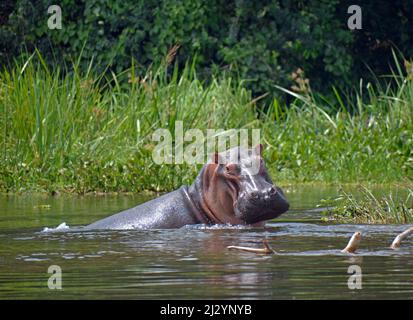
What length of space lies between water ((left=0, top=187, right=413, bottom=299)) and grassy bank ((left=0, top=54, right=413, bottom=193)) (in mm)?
3189

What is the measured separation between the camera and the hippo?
9141 mm

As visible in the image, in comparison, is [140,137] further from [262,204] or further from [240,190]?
[262,204]

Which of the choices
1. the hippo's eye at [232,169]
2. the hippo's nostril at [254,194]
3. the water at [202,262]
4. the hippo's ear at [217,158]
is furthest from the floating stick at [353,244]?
the hippo's ear at [217,158]

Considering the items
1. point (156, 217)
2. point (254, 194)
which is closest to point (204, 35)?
point (156, 217)

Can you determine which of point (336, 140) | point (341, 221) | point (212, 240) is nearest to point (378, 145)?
point (336, 140)

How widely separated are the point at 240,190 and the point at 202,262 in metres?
1.91

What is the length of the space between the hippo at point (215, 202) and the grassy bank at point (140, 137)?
152 inches

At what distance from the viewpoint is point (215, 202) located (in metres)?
9.41

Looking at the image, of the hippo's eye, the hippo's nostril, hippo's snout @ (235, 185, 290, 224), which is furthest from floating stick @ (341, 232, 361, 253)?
the hippo's eye

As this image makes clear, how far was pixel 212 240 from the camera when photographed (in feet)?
27.9

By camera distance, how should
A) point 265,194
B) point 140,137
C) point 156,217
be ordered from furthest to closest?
point 140,137 < point 156,217 < point 265,194

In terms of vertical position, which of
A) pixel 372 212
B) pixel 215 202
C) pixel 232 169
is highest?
pixel 232 169

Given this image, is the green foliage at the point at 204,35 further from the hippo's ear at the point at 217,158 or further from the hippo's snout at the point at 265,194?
the hippo's snout at the point at 265,194

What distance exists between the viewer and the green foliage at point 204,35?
70.9 ft
